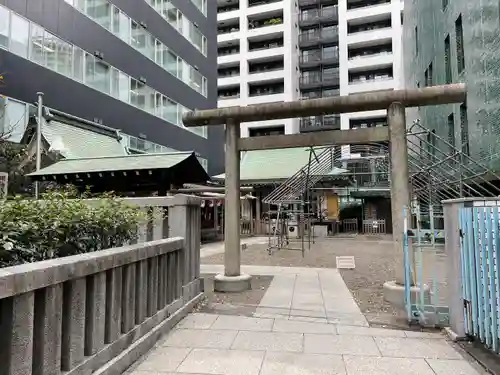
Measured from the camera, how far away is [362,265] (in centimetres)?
1036

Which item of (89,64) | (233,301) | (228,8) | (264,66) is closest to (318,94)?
(264,66)

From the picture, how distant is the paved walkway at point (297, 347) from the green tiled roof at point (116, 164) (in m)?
6.25

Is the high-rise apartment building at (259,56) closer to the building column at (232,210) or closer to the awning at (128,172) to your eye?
the awning at (128,172)

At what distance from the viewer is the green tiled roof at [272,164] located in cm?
2245

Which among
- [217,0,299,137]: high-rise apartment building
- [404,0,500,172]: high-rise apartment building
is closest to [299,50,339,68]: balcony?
[217,0,299,137]: high-rise apartment building

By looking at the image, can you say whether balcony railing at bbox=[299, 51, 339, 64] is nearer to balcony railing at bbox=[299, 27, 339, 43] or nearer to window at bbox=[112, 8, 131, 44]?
balcony railing at bbox=[299, 27, 339, 43]

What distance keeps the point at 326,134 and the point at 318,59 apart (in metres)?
44.2

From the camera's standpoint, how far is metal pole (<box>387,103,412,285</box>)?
20.4 ft

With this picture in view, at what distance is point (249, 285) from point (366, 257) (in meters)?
6.04

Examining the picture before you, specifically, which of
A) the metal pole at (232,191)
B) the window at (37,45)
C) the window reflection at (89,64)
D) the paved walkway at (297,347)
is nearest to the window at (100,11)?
the window reflection at (89,64)

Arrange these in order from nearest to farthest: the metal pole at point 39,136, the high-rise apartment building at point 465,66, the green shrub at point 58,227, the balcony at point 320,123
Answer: the green shrub at point 58,227 → the high-rise apartment building at point 465,66 → the metal pole at point 39,136 → the balcony at point 320,123

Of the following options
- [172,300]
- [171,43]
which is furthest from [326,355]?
[171,43]

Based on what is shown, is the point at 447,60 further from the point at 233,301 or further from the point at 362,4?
the point at 362,4

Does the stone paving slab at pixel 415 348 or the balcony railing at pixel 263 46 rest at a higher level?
the balcony railing at pixel 263 46
